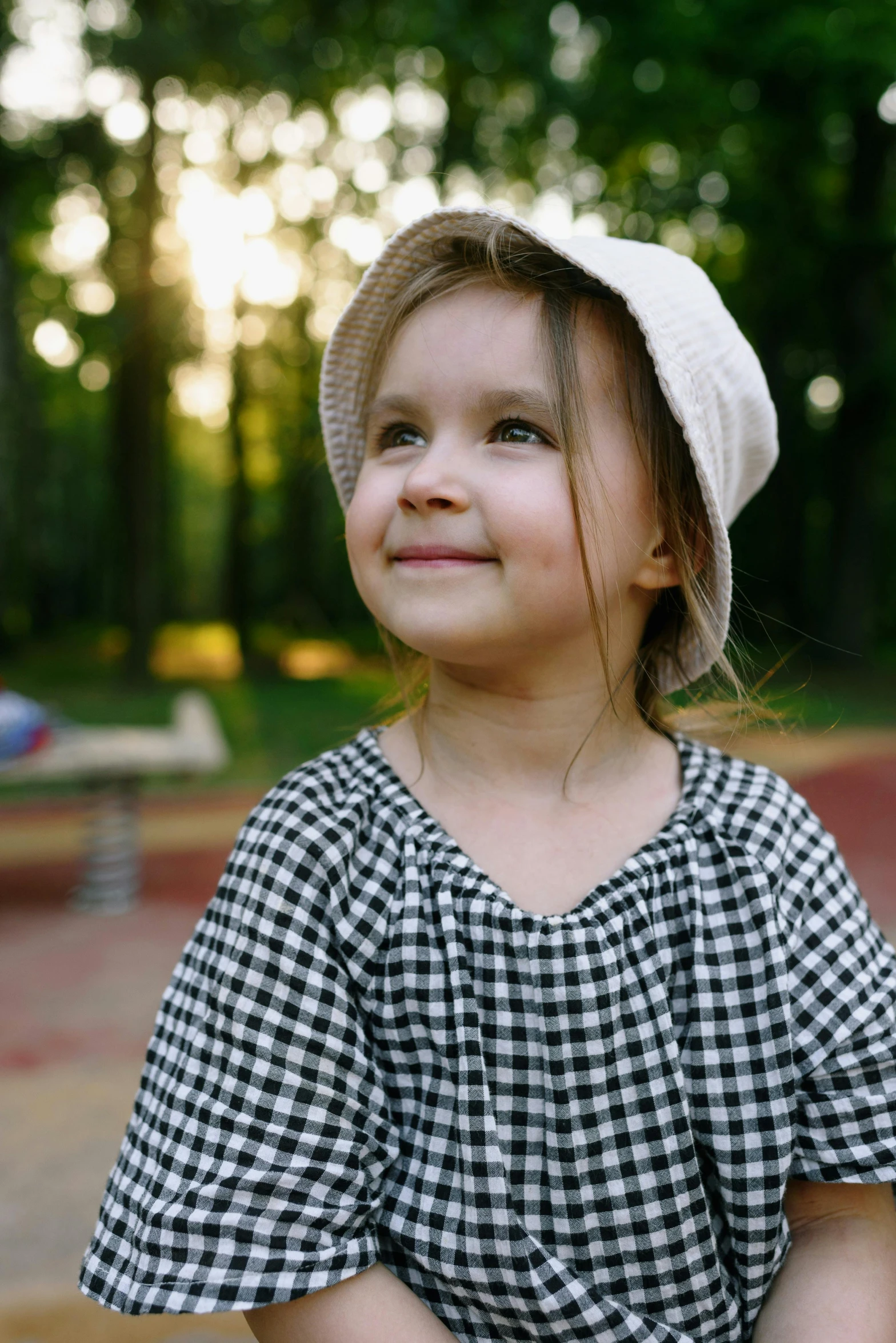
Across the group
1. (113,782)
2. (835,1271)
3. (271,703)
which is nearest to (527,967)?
(835,1271)

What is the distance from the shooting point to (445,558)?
50.3 inches

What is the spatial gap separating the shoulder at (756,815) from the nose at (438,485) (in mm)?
518

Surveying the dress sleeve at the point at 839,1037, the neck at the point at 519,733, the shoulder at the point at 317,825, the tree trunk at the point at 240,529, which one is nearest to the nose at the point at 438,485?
the neck at the point at 519,733

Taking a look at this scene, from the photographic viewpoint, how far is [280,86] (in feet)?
36.2

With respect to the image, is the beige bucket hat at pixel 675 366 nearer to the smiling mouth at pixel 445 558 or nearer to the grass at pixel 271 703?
the smiling mouth at pixel 445 558

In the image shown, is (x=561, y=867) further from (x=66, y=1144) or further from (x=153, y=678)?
(x=153, y=678)

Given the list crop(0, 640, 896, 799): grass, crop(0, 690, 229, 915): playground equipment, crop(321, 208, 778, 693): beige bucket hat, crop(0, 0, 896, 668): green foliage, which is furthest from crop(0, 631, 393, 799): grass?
crop(321, 208, 778, 693): beige bucket hat

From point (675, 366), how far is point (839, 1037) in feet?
2.72

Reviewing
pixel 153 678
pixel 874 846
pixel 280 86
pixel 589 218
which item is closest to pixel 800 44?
pixel 589 218

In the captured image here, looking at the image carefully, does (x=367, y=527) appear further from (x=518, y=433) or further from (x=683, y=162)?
(x=683, y=162)

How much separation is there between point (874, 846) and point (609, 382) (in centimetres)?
499

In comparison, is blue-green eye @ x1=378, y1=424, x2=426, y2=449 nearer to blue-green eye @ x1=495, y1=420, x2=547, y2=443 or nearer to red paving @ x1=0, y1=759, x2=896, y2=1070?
blue-green eye @ x1=495, y1=420, x2=547, y2=443

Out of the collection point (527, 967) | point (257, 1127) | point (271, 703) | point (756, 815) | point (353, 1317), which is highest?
point (756, 815)

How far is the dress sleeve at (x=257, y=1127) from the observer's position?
3.66ft
